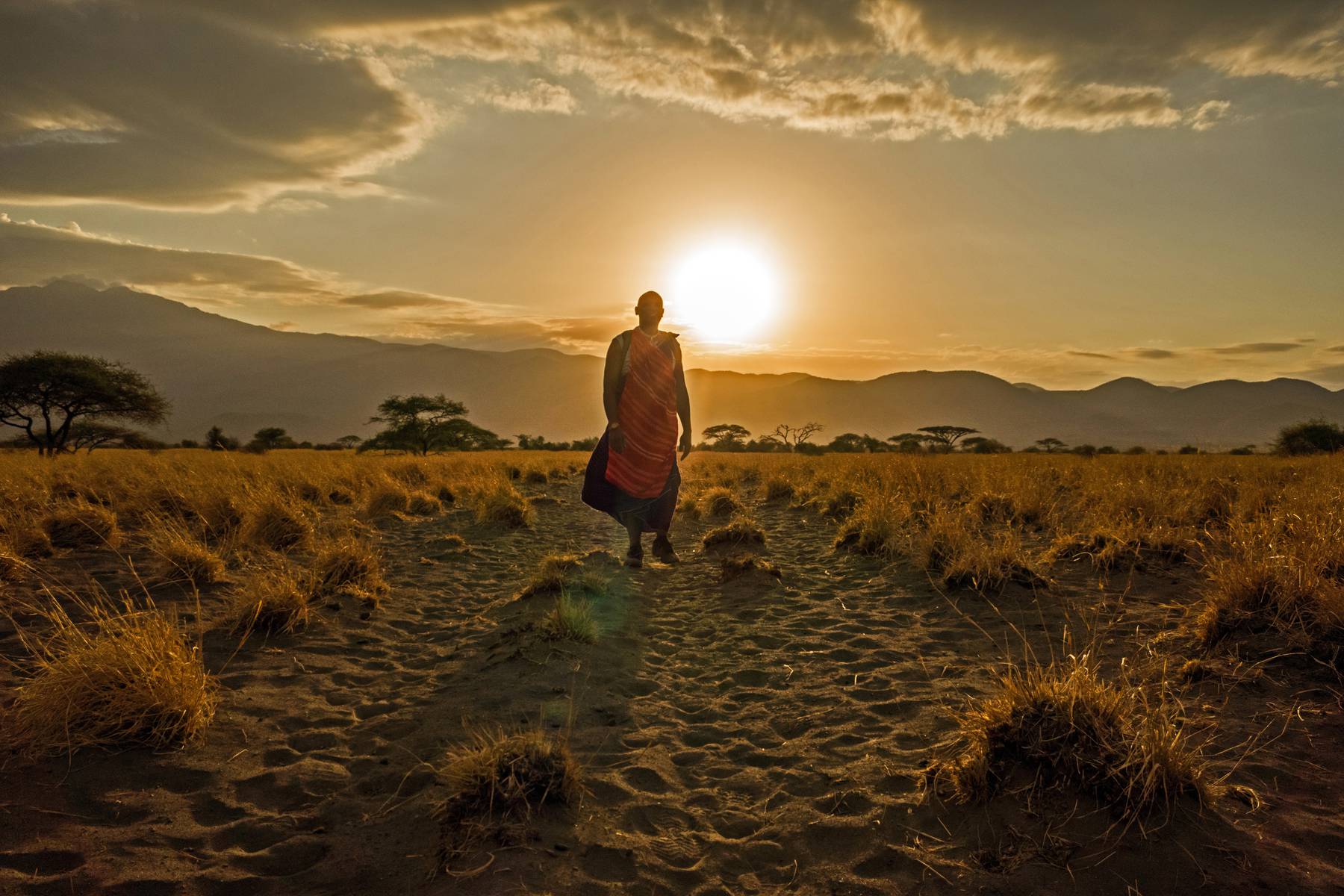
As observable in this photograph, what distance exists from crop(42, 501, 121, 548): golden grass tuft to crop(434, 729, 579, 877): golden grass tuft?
18.9 feet

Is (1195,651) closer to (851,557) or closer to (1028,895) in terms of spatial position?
(1028,895)

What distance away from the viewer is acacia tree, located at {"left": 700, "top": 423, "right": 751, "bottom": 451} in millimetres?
62350

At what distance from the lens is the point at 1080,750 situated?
2484mm

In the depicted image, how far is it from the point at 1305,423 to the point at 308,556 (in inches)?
1722

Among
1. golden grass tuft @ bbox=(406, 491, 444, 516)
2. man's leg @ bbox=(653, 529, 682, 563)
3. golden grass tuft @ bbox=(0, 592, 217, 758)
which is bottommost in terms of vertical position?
golden grass tuft @ bbox=(406, 491, 444, 516)

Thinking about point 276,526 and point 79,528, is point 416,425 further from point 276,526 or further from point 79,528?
point 79,528

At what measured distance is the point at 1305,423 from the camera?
30734 mm

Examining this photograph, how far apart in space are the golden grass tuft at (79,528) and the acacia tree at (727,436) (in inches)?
2079

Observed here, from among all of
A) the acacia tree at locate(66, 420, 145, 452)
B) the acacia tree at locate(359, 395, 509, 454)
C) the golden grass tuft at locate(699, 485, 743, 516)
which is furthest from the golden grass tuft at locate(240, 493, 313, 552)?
the acacia tree at locate(359, 395, 509, 454)

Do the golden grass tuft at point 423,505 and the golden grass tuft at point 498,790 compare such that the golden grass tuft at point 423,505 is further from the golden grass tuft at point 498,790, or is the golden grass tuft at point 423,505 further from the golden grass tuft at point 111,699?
the golden grass tuft at point 498,790

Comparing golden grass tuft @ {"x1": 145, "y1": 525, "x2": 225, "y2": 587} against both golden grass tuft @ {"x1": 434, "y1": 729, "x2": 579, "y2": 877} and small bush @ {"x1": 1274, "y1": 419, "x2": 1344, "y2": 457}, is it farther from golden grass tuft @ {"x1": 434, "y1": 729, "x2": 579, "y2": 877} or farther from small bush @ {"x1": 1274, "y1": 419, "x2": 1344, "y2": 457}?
small bush @ {"x1": 1274, "y1": 419, "x2": 1344, "y2": 457}

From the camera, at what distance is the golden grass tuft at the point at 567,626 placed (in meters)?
4.62

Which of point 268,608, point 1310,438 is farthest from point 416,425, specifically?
point 1310,438

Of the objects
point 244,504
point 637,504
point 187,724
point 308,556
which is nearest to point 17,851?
point 187,724
